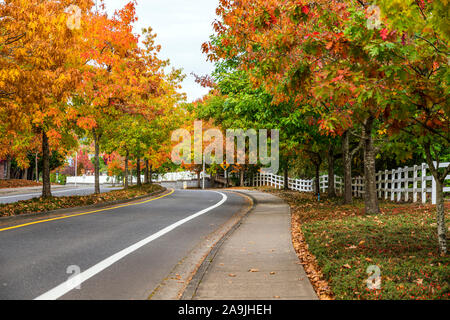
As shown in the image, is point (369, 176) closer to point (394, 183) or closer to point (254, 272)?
point (394, 183)

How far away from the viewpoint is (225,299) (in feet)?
16.9

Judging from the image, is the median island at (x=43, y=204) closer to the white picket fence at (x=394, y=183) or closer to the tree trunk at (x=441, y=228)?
the tree trunk at (x=441, y=228)

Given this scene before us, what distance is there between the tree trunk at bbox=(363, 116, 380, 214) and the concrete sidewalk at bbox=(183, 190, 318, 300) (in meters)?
3.87

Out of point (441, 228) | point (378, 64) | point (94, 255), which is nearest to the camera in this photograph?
point (378, 64)

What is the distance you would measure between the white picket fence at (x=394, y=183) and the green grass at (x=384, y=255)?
401cm

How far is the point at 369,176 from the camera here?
1341cm

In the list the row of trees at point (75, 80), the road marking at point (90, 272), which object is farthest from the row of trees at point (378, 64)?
the row of trees at point (75, 80)

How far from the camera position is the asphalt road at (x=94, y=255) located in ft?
18.7

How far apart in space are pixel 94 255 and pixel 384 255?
5233mm

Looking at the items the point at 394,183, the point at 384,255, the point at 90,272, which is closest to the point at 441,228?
the point at 384,255
